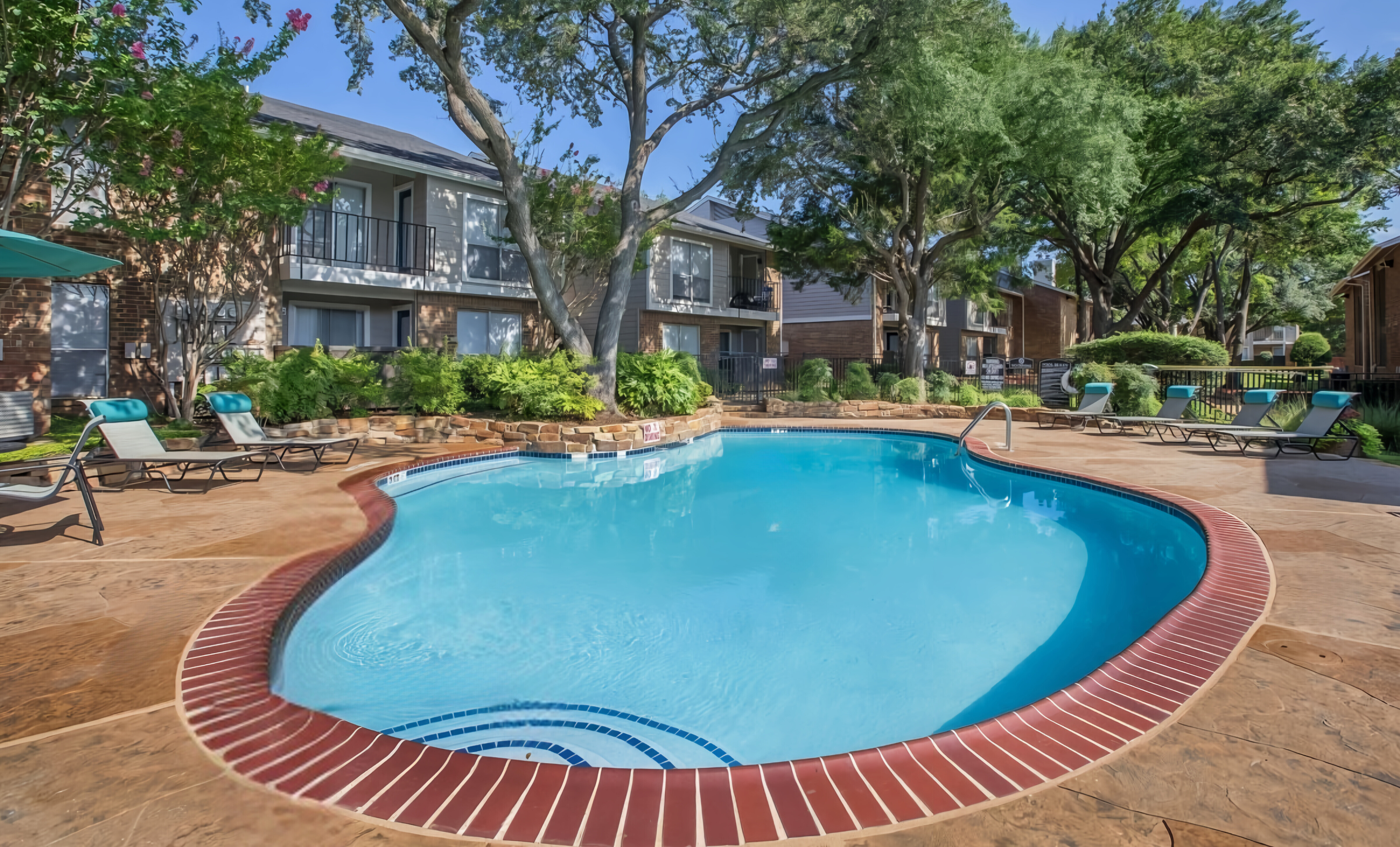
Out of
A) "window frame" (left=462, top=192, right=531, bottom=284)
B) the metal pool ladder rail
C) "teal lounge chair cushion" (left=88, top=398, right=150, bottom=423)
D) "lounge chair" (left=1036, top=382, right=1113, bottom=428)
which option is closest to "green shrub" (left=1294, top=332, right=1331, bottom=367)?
"lounge chair" (left=1036, top=382, right=1113, bottom=428)

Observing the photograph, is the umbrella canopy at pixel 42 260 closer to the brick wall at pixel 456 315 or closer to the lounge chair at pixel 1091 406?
the brick wall at pixel 456 315

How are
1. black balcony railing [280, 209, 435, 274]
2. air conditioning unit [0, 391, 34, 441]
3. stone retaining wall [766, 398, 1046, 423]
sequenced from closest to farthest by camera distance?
air conditioning unit [0, 391, 34, 441] → black balcony railing [280, 209, 435, 274] → stone retaining wall [766, 398, 1046, 423]

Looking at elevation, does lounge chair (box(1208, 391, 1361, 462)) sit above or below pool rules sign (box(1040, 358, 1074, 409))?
below

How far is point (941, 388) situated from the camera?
19.2 m

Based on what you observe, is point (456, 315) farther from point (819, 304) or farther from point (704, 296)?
point (819, 304)

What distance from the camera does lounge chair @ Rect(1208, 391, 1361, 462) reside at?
9211 mm

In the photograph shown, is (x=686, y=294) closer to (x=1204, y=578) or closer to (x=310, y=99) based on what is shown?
(x=310, y=99)

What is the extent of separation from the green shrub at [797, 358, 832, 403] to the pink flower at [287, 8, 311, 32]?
42.4 feet

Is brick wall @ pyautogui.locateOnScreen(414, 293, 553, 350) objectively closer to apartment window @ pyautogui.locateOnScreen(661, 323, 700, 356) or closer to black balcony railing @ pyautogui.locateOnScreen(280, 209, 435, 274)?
black balcony railing @ pyautogui.locateOnScreen(280, 209, 435, 274)

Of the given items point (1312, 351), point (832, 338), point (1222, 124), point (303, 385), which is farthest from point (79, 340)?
point (1312, 351)

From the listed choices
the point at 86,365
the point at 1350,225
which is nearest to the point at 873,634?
the point at 86,365

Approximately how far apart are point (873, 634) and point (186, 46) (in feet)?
36.1

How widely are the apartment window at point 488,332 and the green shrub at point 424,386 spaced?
207 inches

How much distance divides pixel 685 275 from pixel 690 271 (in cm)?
40
